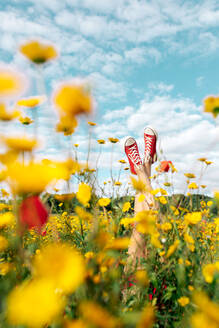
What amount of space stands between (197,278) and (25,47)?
0.86 metres

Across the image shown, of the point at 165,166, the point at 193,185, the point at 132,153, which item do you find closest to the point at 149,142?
the point at 132,153

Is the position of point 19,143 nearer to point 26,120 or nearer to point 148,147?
point 26,120

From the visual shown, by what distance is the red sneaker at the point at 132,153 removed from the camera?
3.39m

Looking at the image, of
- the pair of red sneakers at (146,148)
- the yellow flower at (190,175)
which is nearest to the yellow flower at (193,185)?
the yellow flower at (190,175)

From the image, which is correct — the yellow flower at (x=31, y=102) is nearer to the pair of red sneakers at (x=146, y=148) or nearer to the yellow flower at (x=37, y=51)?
the yellow flower at (x=37, y=51)

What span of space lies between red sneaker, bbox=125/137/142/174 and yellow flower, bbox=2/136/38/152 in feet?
9.04

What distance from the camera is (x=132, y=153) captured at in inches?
135

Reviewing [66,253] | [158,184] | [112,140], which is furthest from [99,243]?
[112,140]

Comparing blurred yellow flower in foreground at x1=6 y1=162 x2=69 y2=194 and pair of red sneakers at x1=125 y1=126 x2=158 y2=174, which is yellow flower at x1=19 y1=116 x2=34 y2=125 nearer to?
blurred yellow flower in foreground at x1=6 y1=162 x2=69 y2=194

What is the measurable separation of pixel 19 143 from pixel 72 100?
181mm

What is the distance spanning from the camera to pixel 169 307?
3.49ft

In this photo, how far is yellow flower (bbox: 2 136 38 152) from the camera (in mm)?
621

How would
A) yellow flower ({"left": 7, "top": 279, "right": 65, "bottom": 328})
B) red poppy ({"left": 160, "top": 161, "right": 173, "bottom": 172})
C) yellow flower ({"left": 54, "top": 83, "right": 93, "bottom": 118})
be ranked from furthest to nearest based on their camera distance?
red poppy ({"left": 160, "top": 161, "right": 173, "bottom": 172})
yellow flower ({"left": 54, "top": 83, "right": 93, "bottom": 118})
yellow flower ({"left": 7, "top": 279, "right": 65, "bottom": 328})

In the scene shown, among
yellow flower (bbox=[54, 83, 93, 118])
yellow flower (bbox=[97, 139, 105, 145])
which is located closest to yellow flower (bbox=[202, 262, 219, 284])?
yellow flower (bbox=[54, 83, 93, 118])
